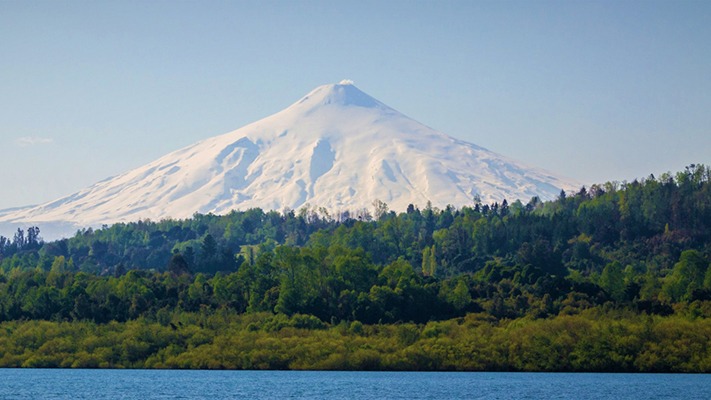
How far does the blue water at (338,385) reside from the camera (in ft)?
236

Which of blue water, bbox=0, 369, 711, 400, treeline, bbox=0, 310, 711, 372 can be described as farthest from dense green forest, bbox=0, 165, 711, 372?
blue water, bbox=0, 369, 711, 400

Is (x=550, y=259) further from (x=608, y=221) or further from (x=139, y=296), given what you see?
(x=139, y=296)

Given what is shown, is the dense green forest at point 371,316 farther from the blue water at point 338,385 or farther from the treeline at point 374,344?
the blue water at point 338,385

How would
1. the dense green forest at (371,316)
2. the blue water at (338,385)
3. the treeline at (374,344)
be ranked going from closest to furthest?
the blue water at (338,385) < the treeline at (374,344) < the dense green forest at (371,316)

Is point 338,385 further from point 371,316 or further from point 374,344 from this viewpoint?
point 371,316

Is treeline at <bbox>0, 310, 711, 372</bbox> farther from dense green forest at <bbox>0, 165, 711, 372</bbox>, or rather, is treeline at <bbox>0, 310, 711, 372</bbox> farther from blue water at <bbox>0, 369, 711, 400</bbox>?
blue water at <bbox>0, 369, 711, 400</bbox>

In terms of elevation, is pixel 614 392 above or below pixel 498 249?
below

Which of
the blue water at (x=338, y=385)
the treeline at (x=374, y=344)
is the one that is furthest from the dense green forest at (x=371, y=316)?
the blue water at (x=338, y=385)

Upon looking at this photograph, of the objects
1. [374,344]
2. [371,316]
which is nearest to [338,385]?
[374,344]

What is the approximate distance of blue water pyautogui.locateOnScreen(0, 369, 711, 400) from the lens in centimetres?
7194

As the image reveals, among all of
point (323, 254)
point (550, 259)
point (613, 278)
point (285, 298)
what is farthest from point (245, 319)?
point (550, 259)

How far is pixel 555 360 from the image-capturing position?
90938mm

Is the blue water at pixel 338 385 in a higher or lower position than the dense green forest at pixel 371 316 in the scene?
lower

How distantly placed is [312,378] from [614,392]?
22.1 meters
